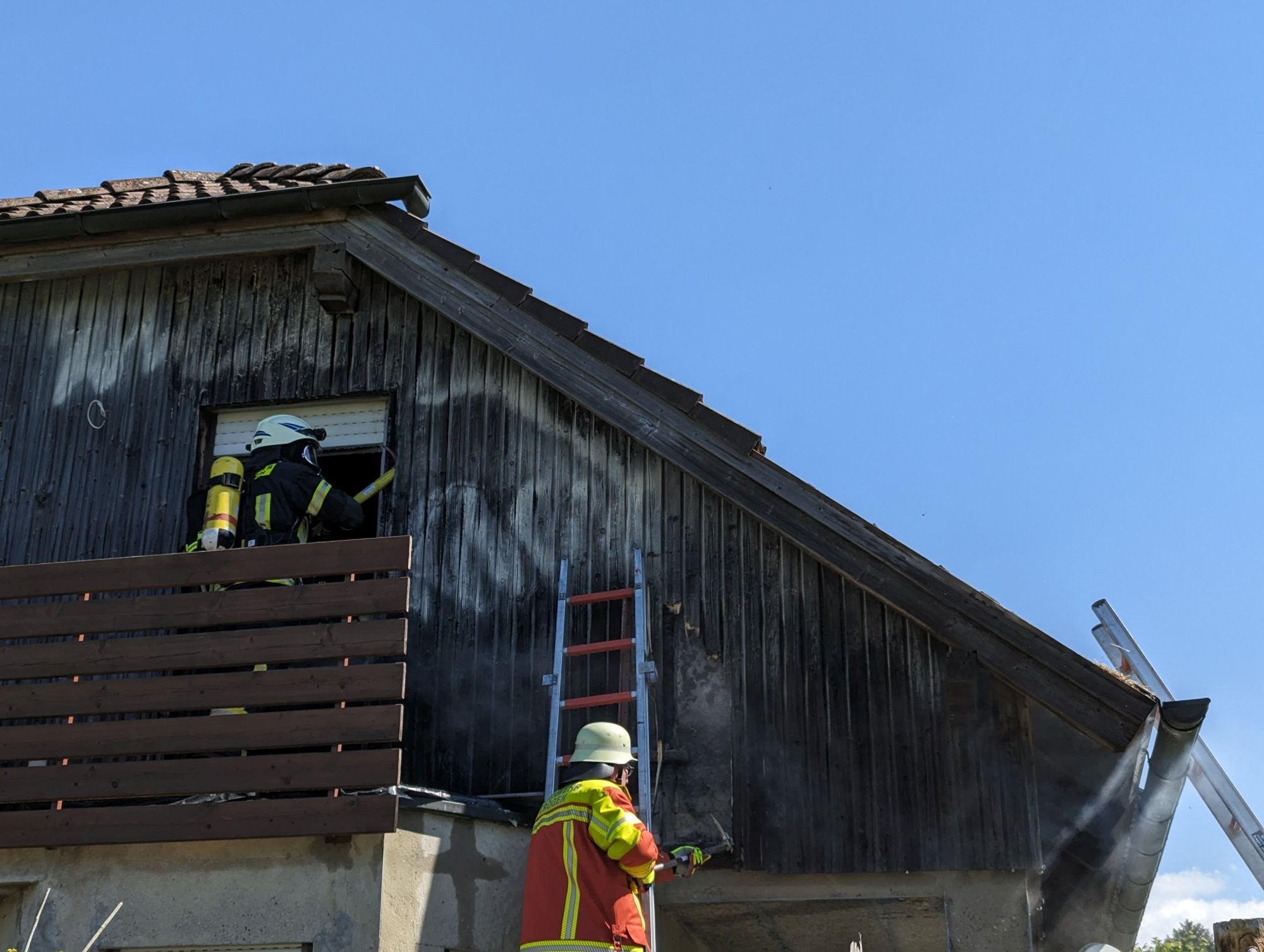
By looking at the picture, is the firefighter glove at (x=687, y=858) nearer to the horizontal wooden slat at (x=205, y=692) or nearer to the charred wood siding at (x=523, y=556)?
the charred wood siding at (x=523, y=556)

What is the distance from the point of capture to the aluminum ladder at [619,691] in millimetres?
7395

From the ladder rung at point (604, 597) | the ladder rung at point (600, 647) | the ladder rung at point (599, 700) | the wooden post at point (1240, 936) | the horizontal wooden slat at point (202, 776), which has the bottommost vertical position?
the wooden post at point (1240, 936)

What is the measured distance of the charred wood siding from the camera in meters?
7.31

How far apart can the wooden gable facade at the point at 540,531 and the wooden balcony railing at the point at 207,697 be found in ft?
4.10

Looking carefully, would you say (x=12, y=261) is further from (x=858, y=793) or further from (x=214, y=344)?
(x=858, y=793)

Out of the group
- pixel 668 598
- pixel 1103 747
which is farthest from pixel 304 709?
pixel 1103 747

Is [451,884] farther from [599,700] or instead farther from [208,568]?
[208,568]

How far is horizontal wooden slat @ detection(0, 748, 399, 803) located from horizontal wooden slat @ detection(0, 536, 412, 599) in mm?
916

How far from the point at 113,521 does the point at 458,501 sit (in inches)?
88.3

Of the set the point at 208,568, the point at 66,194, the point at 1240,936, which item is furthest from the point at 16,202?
the point at 1240,936

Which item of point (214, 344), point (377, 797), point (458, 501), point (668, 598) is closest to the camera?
point (377, 797)

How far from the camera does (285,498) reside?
26.8 ft

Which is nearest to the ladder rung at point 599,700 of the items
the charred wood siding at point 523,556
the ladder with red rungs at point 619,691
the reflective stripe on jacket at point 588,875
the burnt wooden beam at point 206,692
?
the ladder with red rungs at point 619,691

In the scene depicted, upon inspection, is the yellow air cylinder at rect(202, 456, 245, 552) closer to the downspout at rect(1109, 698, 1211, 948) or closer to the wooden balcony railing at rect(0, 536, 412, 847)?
the wooden balcony railing at rect(0, 536, 412, 847)
